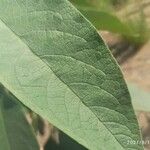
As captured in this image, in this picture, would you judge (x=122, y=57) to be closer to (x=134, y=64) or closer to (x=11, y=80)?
(x=134, y=64)

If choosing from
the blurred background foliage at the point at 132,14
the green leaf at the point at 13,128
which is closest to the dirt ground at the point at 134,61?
the blurred background foliage at the point at 132,14

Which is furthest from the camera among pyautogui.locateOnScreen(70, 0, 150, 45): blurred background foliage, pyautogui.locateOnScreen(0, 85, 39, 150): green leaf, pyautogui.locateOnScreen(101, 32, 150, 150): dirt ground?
pyautogui.locateOnScreen(70, 0, 150, 45): blurred background foliage

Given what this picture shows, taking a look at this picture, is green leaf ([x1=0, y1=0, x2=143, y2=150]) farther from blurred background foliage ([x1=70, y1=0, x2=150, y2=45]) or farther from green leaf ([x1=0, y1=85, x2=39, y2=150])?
blurred background foliage ([x1=70, y1=0, x2=150, y2=45])

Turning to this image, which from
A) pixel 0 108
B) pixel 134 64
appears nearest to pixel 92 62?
pixel 0 108

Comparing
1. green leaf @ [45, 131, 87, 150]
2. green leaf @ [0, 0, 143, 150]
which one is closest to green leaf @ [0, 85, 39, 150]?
green leaf @ [45, 131, 87, 150]

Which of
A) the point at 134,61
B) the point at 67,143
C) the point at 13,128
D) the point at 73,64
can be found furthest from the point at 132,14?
the point at 73,64

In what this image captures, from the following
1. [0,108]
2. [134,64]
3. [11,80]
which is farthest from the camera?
[134,64]

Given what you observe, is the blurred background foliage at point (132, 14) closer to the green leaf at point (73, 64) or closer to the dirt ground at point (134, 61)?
the dirt ground at point (134, 61)
